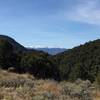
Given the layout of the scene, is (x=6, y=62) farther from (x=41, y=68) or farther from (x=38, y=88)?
(x=38, y=88)

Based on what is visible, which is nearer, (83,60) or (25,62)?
(25,62)

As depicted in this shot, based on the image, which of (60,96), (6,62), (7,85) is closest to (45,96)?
(60,96)

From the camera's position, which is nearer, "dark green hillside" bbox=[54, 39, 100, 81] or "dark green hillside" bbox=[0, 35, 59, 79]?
"dark green hillside" bbox=[0, 35, 59, 79]

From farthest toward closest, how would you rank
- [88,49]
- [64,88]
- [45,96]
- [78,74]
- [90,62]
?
[88,49]
[90,62]
[78,74]
[64,88]
[45,96]

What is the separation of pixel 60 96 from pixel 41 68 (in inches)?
2150

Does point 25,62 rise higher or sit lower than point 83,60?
lower

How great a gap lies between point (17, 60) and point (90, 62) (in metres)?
52.4

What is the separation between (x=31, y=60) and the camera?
70.4 meters

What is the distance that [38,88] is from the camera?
530 inches

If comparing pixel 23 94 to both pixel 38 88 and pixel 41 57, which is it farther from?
pixel 41 57

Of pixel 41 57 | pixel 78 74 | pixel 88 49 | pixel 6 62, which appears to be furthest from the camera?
pixel 88 49

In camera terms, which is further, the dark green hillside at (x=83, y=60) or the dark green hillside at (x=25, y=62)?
the dark green hillside at (x=83, y=60)

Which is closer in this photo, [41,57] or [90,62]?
[41,57]

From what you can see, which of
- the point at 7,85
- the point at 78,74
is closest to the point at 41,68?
the point at 78,74
